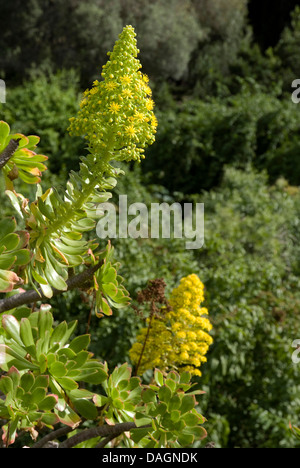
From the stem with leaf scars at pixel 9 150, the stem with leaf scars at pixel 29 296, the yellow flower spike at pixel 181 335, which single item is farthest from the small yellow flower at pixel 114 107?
the yellow flower spike at pixel 181 335

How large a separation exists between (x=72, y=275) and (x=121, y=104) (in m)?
0.44

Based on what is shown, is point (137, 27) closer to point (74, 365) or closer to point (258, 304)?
point (258, 304)

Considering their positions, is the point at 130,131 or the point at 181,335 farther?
the point at 181,335

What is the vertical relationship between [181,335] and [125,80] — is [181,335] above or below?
below

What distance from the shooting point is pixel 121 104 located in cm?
107

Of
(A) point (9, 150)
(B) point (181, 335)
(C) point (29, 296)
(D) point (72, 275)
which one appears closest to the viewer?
(A) point (9, 150)

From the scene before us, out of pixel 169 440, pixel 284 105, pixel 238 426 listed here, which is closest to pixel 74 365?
pixel 169 440

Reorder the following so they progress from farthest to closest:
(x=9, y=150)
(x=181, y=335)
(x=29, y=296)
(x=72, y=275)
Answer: (x=181, y=335) < (x=72, y=275) < (x=29, y=296) < (x=9, y=150)

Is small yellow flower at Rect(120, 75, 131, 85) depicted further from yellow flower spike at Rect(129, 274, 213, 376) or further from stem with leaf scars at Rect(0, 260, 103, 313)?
yellow flower spike at Rect(129, 274, 213, 376)

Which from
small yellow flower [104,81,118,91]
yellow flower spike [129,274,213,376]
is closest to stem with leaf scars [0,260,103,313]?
small yellow flower [104,81,118,91]

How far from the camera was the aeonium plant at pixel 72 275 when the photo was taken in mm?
1075

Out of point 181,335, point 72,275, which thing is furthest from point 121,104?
point 181,335

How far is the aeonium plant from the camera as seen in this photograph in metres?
1.08

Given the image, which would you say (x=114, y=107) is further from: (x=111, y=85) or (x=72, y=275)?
(x=72, y=275)
